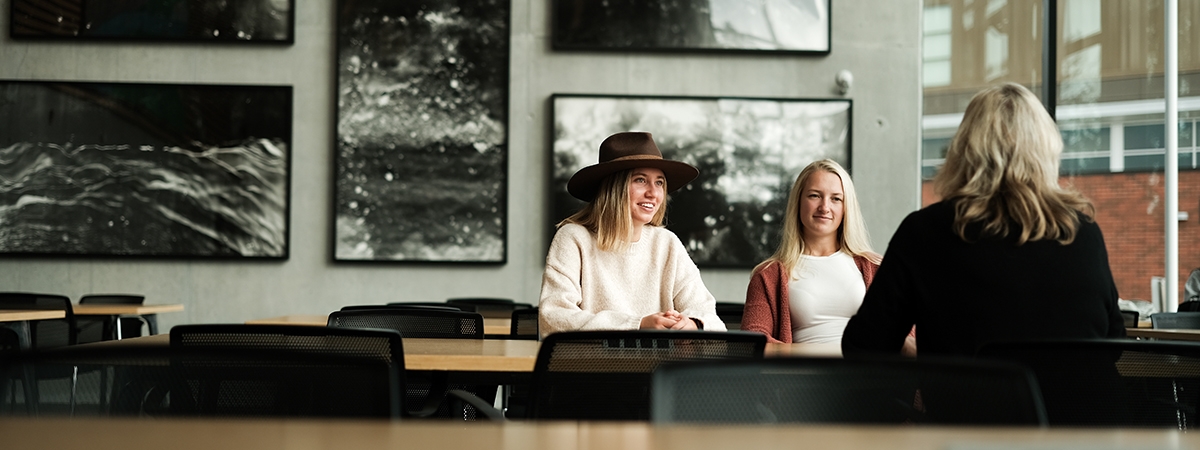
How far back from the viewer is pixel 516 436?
0.88 meters

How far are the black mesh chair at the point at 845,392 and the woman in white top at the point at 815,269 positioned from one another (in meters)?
1.94

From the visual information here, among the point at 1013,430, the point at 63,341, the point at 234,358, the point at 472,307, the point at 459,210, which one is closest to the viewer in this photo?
the point at 1013,430

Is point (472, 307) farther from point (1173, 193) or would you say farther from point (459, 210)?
point (1173, 193)

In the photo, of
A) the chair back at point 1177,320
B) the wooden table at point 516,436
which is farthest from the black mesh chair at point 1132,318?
the wooden table at point 516,436

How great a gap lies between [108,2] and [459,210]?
113 inches

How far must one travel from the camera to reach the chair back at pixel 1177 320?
428 cm

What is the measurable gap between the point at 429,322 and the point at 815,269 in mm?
1282

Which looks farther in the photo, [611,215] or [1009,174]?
[611,215]

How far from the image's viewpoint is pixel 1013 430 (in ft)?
2.97

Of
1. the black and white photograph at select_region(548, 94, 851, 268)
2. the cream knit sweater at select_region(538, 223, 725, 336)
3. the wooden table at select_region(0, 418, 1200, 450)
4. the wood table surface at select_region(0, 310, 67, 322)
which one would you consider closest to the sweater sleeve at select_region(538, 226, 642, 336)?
the cream knit sweater at select_region(538, 223, 725, 336)

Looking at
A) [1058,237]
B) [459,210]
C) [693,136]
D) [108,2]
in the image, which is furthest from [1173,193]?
[108,2]

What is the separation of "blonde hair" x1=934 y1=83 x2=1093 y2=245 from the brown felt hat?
1.22m

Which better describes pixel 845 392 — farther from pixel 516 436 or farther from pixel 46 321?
pixel 46 321

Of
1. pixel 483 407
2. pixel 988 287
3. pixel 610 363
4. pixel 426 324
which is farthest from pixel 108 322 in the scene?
pixel 988 287
